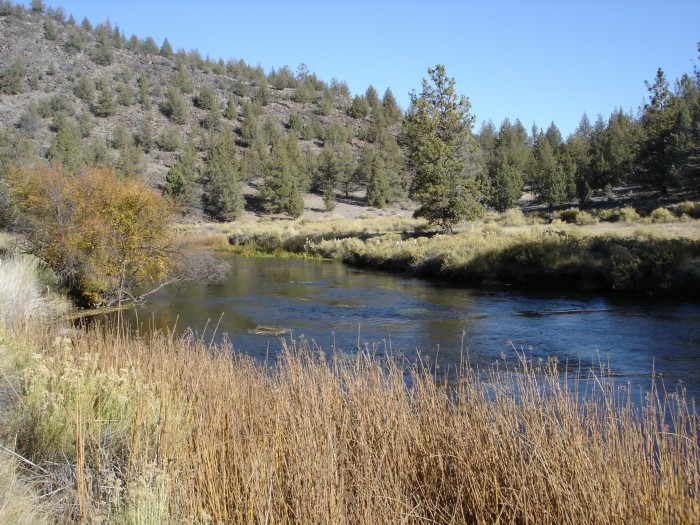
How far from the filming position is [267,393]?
596 centimetres

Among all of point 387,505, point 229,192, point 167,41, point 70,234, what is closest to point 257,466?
point 387,505

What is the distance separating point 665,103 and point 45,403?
208 ft

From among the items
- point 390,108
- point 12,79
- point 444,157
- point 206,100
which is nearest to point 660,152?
point 444,157

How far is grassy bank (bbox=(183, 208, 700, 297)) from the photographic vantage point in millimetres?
20250

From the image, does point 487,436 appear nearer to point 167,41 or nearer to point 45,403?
point 45,403

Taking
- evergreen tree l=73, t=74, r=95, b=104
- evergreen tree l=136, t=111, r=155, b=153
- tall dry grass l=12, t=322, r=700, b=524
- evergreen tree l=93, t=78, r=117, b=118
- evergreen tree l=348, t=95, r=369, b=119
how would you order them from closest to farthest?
tall dry grass l=12, t=322, r=700, b=524, evergreen tree l=136, t=111, r=155, b=153, evergreen tree l=93, t=78, r=117, b=118, evergreen tree l=73, t=74, r=95, b=104, evergreen tree l=348, t=95, r=369, b=119

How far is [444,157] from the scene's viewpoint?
33.8 meters

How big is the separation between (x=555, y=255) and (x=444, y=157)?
11925 mm

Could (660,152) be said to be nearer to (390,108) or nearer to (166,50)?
(390,108)

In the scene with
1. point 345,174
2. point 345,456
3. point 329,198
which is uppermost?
point 345,174

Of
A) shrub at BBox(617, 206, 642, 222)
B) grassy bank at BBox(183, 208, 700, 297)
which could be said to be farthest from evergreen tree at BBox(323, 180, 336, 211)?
shrub at BBox(617, 206, 642, 222)

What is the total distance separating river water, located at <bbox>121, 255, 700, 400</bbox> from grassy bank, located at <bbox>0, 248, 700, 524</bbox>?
10.4 feet

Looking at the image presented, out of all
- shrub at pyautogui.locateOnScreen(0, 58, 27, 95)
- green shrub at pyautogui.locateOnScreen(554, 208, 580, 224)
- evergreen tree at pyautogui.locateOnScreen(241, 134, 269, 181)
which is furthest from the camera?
shrub at pyautogui.locateOnScreen(0, 58, 27, 95)

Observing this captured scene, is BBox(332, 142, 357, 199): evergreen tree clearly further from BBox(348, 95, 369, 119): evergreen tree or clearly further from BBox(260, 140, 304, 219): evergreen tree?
BBox(348, 95, 369, 119): evergreen tree
